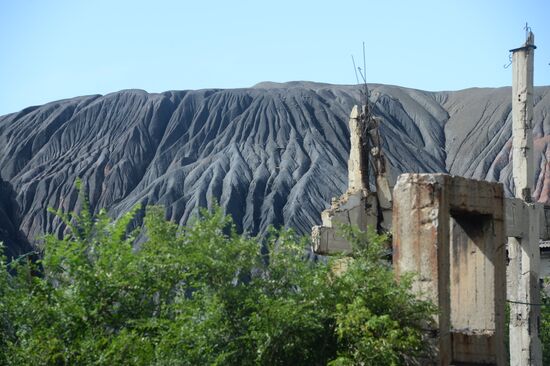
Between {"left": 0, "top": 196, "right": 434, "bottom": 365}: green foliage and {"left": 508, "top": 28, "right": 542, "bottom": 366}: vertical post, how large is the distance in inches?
347

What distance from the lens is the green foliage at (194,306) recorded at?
54.7ft

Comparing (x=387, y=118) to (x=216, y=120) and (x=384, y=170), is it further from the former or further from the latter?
(x=384, y=170)

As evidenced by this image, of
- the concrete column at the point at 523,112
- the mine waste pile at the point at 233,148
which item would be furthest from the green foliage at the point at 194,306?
the mine waste pile at the point at 233,148

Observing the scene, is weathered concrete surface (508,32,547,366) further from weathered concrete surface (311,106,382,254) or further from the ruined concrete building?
the ruined concrete building

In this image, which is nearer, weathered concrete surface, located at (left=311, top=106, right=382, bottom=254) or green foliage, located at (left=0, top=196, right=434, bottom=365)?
green foliage, located at (left=0, top=196, right=434, bottom=365)

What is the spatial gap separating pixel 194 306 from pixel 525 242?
11.2 metres

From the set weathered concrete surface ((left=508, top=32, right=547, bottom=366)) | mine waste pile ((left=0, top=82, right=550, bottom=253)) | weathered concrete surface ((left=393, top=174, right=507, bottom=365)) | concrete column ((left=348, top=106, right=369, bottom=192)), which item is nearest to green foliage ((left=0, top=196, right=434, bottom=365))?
weathered concrete surface ((left=393, top=174, right=507, bottom=365))

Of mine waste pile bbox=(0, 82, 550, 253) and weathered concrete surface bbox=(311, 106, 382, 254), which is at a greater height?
mine waste pile bbox=(0, 82, 550, 253)

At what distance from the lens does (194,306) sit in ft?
56.7

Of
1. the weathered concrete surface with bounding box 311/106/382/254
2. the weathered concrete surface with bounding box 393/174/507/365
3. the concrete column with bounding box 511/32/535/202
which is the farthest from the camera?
the concrete column with bounding box 511/32/535/202

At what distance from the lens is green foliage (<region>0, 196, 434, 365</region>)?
54.7ft

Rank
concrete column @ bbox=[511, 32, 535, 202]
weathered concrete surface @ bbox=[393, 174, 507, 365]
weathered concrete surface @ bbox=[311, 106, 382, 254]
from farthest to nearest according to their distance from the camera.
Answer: concrete column @ bbox=[511, 32, 535, 202], weathered concrete surface @ bbox=[311, 106, 382, 254], weathered concrete surface @ bbox=[393, 174, 507, 365]

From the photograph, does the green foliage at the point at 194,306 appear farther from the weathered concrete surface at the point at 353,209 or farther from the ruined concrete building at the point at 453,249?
the weathered concrete surface at the point at 353,209

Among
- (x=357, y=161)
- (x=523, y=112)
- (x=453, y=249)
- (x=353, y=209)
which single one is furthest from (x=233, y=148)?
(x=453, y=249)
